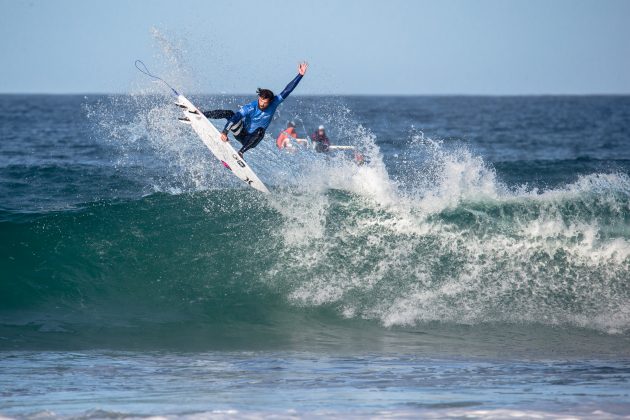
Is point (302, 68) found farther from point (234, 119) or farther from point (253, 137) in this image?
point (253, 137)

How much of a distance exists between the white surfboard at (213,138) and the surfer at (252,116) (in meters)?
0.36

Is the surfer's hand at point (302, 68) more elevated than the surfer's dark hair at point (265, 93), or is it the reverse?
the surfer's hand at point (302, 68)

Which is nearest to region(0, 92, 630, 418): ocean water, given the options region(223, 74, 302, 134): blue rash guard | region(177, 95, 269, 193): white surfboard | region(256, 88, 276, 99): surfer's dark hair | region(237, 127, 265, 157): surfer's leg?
region(177, 95, 269, 193): white surfboard

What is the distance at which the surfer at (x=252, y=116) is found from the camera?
39.7 ft

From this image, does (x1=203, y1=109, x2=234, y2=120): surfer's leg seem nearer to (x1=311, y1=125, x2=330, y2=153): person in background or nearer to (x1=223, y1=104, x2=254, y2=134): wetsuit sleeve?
(x1=223, y1=104, x2=254, y2=134): wetsuit sleeve

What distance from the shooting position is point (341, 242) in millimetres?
12594

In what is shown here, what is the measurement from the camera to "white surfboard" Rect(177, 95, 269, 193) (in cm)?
1275

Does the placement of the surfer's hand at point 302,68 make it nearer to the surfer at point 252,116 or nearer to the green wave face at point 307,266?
the surfer at point 252,116

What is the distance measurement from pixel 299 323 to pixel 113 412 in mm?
4486

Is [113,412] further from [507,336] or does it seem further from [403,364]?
[507,336]

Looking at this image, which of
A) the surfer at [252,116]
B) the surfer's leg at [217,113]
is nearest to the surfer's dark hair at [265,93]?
the surfer at [252,116]

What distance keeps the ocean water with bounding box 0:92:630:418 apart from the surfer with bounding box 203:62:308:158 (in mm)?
1495

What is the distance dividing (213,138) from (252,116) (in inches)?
37.6

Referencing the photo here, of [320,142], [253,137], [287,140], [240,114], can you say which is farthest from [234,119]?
[320,142]
